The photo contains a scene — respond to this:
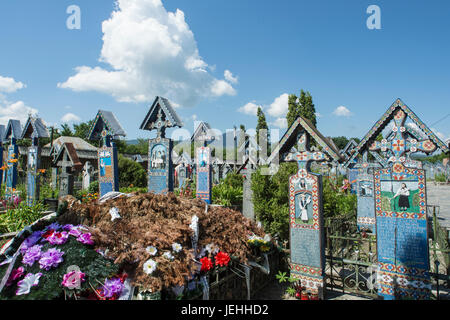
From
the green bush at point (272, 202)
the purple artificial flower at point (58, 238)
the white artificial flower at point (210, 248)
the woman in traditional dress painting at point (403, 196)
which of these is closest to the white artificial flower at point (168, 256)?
the white artificial flower at point (210, 248)

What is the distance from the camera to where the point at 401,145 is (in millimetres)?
5219

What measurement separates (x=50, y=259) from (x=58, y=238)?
16.7 inches

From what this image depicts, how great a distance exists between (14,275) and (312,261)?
189 inches

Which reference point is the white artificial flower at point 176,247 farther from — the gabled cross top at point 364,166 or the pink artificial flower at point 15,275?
the gabled cross top at point 364,166

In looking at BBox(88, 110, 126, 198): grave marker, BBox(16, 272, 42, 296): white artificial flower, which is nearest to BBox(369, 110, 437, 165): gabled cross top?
BBox(16, 272, 42, 296): white artificial flower

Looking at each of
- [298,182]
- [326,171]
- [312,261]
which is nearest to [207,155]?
[298,182]

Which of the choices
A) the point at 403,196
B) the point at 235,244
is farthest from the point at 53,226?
the point at 403,196

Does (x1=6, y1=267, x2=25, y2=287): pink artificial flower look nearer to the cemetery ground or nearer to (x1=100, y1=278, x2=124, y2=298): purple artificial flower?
the cemetery ground

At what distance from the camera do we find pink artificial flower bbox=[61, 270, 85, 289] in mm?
3256

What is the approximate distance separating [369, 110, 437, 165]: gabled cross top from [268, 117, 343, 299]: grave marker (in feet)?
3.33

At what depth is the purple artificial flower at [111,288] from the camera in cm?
332

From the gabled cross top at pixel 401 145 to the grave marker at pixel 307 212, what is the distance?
39.9 inches

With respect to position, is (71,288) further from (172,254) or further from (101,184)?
(101,184)

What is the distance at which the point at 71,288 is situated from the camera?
3.25 m
